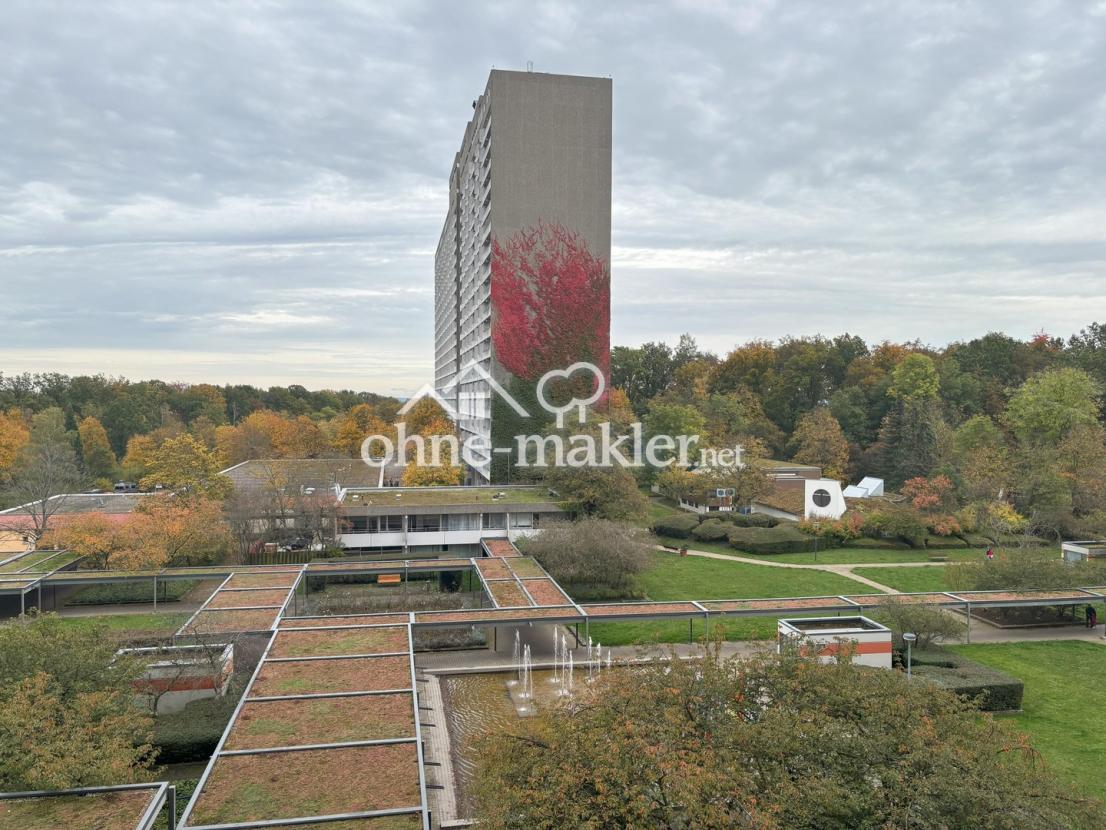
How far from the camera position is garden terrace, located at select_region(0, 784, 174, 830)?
437 inches

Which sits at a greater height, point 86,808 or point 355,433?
point 355,433

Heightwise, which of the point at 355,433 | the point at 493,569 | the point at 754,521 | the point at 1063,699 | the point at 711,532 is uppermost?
the point at 355,433

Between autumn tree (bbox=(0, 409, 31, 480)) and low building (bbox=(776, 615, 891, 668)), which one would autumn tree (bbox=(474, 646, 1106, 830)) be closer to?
low building (bbox=(776, 615, 891, 668))

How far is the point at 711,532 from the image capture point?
44.0m

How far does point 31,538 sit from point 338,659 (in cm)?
2723

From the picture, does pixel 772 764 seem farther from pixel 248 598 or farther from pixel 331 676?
pixel 248 598

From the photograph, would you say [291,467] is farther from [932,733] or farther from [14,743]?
[932,733]

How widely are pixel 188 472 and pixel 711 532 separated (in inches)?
1172

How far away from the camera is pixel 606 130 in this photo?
5141 centimetres

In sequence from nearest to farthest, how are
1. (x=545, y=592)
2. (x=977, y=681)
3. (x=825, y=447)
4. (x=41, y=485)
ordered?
1. (x=977, y=681)
2. (x=545, y=592)
3. (x=41, y=485)
4. (x=825, y=447)

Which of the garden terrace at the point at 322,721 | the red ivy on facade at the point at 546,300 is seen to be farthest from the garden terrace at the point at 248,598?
the red ivy on facade at the point at 546,300

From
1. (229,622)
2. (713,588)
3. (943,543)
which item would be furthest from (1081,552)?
(229,622)

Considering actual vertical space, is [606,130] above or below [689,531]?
above

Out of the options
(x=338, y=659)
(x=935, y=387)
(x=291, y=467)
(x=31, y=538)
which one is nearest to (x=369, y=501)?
(x=291, y=467)
